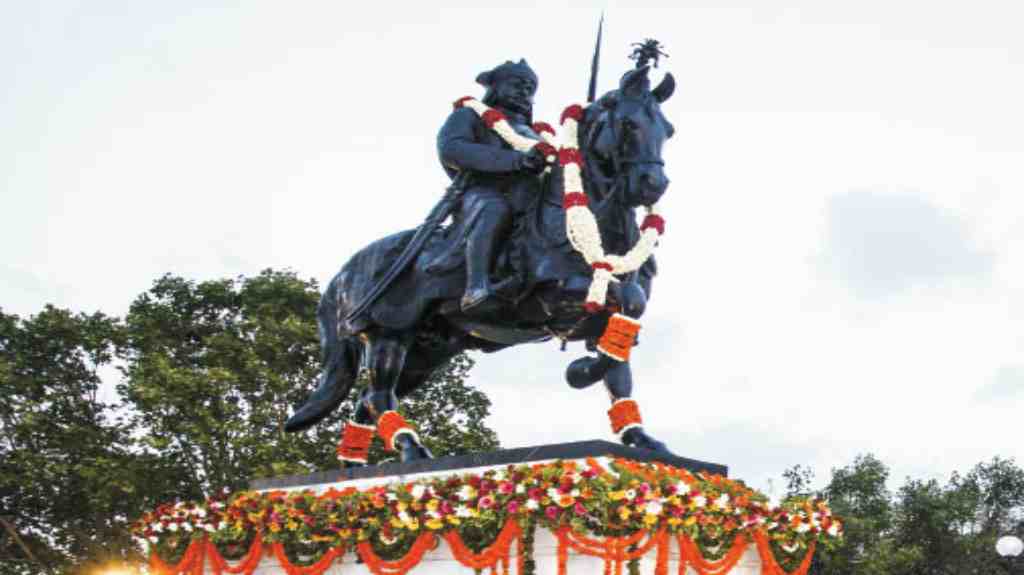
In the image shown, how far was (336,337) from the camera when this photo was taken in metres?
10.6

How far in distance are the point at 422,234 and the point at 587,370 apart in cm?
202

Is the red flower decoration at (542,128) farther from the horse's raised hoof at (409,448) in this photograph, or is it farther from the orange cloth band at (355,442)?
the orange cloth band at (355,442)

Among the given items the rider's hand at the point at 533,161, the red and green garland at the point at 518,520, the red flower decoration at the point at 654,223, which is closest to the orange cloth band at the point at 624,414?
the red and green garland at the point at 518,520

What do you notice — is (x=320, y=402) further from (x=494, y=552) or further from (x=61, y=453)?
(x=61, y=453)

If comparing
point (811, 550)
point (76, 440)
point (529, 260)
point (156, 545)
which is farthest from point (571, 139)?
point (76, 440)

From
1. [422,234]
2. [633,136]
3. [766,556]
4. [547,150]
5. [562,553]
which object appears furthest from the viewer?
[422,234]

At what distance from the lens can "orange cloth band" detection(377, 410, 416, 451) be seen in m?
9.52

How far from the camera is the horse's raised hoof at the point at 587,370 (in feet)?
28.0

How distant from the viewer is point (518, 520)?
24.4 ft

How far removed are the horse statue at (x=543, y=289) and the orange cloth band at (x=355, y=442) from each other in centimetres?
1

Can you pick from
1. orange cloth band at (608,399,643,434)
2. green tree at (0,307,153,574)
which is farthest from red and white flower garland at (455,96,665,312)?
green tree at (0,307,153,574)

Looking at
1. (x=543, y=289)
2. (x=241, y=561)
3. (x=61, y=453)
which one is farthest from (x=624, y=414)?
(x=61, y=453)

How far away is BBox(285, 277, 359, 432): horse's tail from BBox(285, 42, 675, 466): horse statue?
2 cm

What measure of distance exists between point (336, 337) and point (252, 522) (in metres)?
2.02
